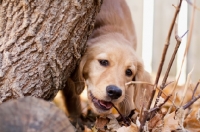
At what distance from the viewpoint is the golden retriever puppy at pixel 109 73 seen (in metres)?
2.64

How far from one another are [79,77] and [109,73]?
0.76ft

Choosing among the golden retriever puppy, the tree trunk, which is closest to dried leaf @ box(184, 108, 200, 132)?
the golden retriever puppy

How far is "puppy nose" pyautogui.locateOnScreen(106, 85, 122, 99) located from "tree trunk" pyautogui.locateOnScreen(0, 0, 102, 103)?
36cm

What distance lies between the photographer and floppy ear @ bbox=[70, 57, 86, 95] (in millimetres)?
2775

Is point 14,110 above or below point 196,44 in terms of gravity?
above

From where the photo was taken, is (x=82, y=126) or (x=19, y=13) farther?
(x=82, y=126)

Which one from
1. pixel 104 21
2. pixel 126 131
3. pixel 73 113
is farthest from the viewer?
pixel 73 113

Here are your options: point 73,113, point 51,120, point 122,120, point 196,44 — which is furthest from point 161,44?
point 51,120

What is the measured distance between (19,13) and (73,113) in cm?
153

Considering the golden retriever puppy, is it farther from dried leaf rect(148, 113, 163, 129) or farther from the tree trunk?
the tree trunk

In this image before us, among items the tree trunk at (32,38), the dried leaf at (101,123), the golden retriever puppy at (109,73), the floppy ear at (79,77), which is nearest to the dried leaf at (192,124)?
the golden retriever puppy at (109,73)

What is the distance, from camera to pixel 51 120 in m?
1.80

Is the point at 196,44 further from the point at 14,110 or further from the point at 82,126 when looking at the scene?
the point at 14,110

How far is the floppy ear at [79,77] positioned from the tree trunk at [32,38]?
35 cm
